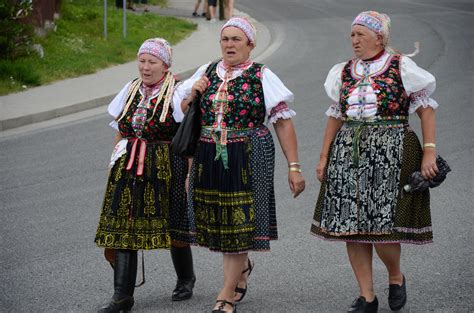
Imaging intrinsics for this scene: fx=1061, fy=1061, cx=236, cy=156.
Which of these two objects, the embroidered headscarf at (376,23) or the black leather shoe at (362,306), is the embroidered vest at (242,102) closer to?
the embroidered headscarf at (376,23)

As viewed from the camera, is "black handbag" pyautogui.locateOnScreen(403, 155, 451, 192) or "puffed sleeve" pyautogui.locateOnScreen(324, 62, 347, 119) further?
"puffed sleeve" pyautogui.locateOnScreen(324, 62, 347, 119)

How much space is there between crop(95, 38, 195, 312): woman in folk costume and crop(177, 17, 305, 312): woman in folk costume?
0.23 metres

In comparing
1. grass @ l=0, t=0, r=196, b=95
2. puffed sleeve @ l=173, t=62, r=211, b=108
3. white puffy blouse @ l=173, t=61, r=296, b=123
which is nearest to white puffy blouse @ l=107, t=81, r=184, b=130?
puffed sleeve @ l=173, t=62, r=211, b=108

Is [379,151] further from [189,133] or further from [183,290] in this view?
[183,290]

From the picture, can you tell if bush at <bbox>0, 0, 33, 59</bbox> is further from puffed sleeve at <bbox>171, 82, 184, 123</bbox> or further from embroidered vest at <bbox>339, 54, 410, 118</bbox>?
embroidered vest at <bbox>339, 54, 410, 118</bbox>

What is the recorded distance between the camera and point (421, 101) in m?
6.36

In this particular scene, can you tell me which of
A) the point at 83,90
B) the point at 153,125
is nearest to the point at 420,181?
the point at 153,125

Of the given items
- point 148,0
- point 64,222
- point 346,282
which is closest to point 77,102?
point 64,222

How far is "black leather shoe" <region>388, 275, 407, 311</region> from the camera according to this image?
21.7 feet

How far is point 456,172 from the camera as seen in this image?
1070cm

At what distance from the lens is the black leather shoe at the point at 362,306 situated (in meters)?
6.49

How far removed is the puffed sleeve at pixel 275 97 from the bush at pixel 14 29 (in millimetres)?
10873

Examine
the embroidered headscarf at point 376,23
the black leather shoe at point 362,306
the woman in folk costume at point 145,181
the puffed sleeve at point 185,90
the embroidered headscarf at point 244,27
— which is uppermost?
the embroidered headscarf at point 376,23

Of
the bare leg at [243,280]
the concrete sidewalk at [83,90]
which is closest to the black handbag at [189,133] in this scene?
the bare leg at [243,280]
